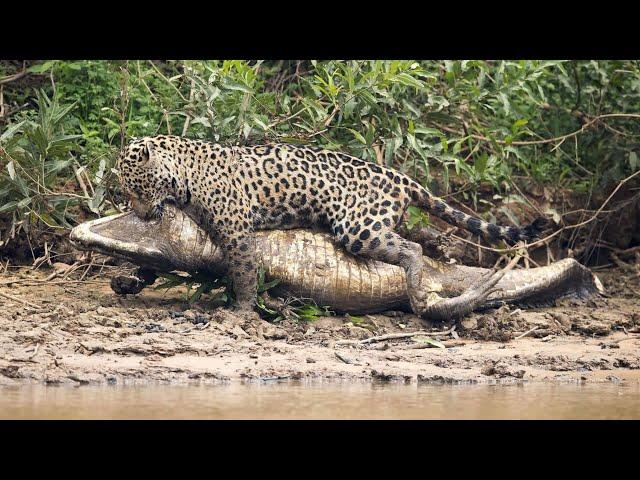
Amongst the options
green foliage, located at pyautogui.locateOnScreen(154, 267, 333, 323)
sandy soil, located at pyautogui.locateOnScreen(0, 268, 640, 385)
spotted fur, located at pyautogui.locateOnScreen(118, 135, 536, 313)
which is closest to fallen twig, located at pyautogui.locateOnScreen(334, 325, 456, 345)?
sandy soil, located at pyautogui.locateOnScreen(0, 268, 640, 385)

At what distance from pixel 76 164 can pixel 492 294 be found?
378cm

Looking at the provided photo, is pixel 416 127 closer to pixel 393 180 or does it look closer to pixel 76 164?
pixel 393 180

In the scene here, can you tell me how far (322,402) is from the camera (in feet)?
20.6

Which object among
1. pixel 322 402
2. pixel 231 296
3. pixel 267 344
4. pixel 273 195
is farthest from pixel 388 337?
pixel 322 402

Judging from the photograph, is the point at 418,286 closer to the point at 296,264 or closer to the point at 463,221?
the point at 463,221

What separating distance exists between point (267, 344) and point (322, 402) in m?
1.60

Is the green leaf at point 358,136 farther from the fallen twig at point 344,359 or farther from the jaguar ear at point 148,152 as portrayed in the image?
the fallen twig at point 344,359

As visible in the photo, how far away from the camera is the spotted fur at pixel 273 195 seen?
8500 millimetres

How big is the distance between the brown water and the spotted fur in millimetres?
1884

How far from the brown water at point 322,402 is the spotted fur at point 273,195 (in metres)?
1.88

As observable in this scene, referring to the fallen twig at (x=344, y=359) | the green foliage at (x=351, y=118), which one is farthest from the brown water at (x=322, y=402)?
the green foliage at (x=351, y=118)

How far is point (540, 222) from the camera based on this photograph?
880 cm

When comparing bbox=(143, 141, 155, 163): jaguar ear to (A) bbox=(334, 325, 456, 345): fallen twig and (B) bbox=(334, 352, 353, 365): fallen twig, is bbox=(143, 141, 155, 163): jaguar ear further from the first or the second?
(B) bbox=(334, 352, 353, 365): fallen twig

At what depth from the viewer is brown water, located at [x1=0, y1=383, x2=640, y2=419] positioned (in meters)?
5.86
